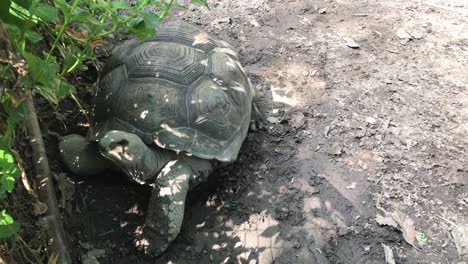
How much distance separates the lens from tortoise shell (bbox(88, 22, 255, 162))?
2.72 m

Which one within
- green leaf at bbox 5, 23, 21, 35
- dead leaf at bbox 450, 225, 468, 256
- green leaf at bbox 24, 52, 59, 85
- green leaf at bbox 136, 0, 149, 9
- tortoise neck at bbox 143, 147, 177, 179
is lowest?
dead leaf at bbox 450, 225, 468, 256

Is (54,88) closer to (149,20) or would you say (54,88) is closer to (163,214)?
(149,20)

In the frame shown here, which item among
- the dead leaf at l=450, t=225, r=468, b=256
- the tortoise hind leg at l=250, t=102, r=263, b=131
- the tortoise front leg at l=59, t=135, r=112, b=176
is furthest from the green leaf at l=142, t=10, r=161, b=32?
the dead leaf at l=450, t=225, r=468, b=256

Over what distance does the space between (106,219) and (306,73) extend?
88.8 inches

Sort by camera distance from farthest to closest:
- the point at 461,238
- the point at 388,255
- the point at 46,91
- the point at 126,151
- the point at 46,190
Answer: the point at 461,238
the point at 388,255
the point at 126,151
the point at 46,190
the point at 46,91

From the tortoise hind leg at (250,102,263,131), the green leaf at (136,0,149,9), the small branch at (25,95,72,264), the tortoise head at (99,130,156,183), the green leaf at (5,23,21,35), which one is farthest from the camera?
the tortoise hind leg at (250,102,263,131)

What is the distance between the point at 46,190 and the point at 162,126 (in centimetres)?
79

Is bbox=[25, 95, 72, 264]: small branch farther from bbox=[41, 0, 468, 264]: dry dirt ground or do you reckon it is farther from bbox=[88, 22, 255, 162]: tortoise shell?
bbox=[88, 22, 255, 162]: tortoise shell

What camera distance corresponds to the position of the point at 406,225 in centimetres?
287

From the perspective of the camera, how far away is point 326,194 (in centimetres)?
304

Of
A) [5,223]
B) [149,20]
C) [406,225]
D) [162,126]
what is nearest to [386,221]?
[406,225]

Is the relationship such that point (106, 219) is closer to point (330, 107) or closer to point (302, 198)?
point (302, 198)

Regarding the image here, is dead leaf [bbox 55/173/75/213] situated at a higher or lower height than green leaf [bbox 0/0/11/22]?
lower

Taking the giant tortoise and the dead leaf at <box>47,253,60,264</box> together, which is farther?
the giant tortoise
